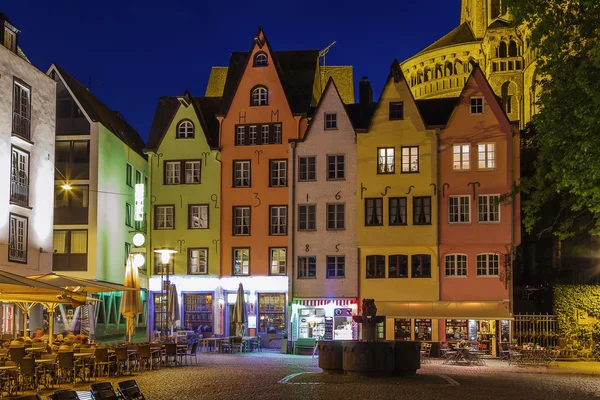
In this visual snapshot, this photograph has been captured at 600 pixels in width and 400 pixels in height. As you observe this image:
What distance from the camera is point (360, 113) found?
176 feet

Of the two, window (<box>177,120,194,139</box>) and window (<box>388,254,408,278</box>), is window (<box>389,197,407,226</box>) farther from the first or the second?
window (<box>177,120,194,139</box>)

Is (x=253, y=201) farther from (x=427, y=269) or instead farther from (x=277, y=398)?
(x=277, y=398)

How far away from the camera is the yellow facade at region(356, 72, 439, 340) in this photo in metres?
48.6

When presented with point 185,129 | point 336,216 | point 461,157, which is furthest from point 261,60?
point 461,157

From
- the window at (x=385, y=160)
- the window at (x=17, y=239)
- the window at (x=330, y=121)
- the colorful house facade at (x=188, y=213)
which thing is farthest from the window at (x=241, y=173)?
the window at (x=17, y=239)

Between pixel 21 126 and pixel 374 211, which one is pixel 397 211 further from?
pixel 21 126

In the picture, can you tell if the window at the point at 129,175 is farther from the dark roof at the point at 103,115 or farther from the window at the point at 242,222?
the window at the point at 242,222

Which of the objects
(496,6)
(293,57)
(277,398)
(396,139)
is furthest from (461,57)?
(277,398)

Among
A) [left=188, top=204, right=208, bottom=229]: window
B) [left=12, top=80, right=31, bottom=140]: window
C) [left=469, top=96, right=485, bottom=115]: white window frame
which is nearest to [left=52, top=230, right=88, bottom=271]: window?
[left=188, top=204, right=208, bottom=229]: window

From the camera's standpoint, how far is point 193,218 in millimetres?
52812

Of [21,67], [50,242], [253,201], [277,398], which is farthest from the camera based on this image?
[253,201]

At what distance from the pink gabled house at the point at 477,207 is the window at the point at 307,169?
22.7 feet

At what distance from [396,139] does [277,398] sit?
2823 centimetres

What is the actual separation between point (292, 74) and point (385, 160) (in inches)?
427
